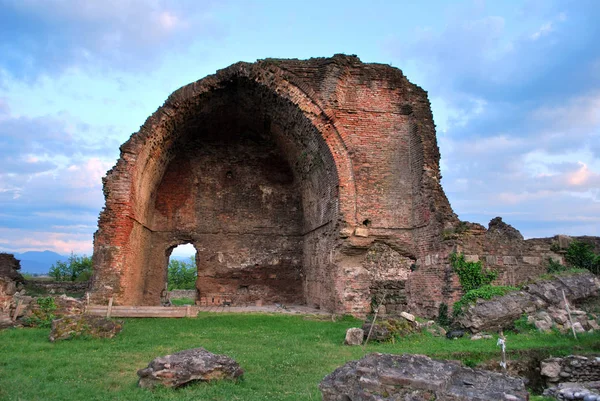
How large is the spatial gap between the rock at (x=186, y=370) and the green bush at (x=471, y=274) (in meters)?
7.74

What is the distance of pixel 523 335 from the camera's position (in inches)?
379

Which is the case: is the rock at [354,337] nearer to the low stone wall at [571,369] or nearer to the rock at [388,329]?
the rock at [388,329]

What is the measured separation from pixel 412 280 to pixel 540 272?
3457 mm

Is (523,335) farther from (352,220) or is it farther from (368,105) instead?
(368,105)

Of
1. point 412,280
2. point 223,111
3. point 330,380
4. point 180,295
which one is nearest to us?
point 330,380

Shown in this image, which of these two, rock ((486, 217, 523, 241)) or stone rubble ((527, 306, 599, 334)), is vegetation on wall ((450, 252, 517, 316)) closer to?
rock ((486, 217, 523, 241))

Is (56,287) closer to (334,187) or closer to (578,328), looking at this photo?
(334,187)

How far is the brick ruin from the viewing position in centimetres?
1268

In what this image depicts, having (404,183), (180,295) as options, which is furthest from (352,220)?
(180,295)

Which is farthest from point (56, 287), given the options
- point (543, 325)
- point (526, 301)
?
point (543, 325)

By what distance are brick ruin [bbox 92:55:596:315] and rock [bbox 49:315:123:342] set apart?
3.78m

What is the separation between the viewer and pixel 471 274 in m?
11.7

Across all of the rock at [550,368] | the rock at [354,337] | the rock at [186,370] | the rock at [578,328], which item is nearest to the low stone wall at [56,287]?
the rock at [354,337]

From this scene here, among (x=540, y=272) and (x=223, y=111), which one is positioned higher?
(x=223, y=111)
